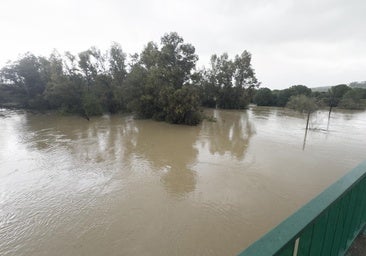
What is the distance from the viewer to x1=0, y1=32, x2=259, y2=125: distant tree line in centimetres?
1557

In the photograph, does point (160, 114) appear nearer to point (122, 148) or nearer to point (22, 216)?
point (122, 148)

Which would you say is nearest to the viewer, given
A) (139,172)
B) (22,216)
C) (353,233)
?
(353,233)

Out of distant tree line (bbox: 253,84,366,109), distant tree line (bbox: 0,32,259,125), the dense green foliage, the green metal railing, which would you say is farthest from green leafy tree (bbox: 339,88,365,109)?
the green metal railing

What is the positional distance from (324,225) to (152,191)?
180 inches

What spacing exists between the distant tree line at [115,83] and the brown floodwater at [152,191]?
21.3 feet

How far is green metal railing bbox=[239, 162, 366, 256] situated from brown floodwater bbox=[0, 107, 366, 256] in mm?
2275

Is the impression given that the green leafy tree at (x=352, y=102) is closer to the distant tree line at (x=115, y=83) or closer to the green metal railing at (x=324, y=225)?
the distant tree line at (x=115, y=83)

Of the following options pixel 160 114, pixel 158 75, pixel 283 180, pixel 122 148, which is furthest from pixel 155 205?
pixel 158 75

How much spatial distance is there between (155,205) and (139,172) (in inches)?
79.8

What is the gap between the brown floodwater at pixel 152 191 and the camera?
140 inches

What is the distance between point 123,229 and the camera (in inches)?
150

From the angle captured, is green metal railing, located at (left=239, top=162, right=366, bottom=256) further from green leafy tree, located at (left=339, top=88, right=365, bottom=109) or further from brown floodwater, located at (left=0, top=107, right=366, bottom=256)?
green leafy tree, located at (left=339, top=88, right=365, bottom=109)

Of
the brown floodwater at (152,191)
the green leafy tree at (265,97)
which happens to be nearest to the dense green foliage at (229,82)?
the green leafy tree at (265,97)

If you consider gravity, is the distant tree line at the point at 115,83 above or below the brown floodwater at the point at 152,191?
above
